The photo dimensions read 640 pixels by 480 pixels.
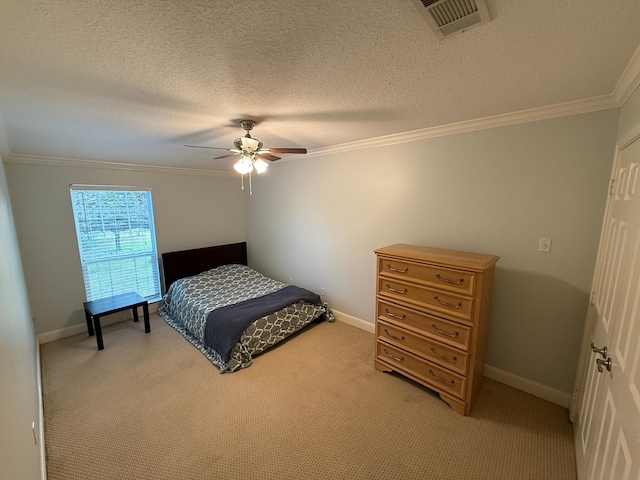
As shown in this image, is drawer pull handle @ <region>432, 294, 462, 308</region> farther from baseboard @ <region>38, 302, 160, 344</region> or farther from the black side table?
baseboard @ <region>38, 302, 160, 344</region>

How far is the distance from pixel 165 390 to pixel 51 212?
2555 millimetres

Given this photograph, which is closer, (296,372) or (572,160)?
(572,160)

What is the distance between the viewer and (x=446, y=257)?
2104 mm

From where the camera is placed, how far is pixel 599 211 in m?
1.83

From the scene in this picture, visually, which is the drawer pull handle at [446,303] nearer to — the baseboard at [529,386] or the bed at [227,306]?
the baseboard at [529,386]

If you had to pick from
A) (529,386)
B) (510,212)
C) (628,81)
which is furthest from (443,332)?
(628,81)

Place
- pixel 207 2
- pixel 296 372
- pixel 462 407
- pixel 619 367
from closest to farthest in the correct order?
pixel 207 2 → pixel 619 367 → pixel 462 407 → pixel 296 372

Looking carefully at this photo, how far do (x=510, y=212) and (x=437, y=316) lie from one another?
3.47ft

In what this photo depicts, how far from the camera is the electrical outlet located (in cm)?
202

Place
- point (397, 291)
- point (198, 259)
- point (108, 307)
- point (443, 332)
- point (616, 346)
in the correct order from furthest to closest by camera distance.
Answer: point (198, 259) → point (108, 307) → point (397, 291) → point (443, 332) → point (616, 346)

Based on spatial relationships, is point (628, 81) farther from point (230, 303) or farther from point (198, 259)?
point (198, 259)

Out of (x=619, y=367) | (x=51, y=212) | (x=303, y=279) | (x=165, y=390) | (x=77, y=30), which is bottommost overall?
(x=165, y=390)

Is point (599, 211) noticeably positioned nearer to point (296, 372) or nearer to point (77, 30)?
point (296, 372)

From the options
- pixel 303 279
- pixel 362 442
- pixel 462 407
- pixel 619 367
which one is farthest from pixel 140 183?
pixel 619 367
